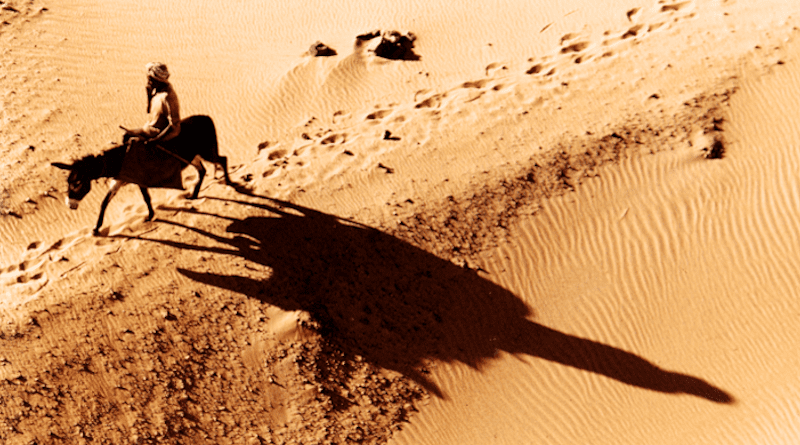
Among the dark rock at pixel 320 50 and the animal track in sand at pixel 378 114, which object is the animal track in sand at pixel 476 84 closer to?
the animal track in sand at pixel 378 114

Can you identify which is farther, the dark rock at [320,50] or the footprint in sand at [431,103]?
the dark rock at [320,50]

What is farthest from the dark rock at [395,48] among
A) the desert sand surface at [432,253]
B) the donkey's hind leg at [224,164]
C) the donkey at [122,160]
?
the donkey at [122,160]

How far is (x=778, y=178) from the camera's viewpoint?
8.80 metres

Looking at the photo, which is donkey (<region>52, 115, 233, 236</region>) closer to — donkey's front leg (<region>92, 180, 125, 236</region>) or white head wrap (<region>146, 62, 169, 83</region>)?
donkey's front leg (<region>92, 180, 125, 236</region>)

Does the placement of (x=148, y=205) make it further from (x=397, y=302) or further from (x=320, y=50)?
(x=320, y=50)

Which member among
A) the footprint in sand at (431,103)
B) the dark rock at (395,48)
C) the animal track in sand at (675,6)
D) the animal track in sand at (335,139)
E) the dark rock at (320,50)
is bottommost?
the animal track in sand at (335,139)

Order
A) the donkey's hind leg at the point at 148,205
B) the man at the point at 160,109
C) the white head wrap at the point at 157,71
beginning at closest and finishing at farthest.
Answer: the white head wrap at the point at 157,71, the man at the point at 160,109, the donkey's hind leg at the point at 148,205

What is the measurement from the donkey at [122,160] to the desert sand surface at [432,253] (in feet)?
2.06

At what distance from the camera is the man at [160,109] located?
677 cm

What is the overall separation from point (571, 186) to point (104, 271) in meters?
6.67

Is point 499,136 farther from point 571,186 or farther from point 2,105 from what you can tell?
point 2,105

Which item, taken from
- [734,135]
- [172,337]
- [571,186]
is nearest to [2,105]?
[172,337]

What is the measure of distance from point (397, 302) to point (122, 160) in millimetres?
3850

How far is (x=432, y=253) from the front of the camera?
8055 mm
